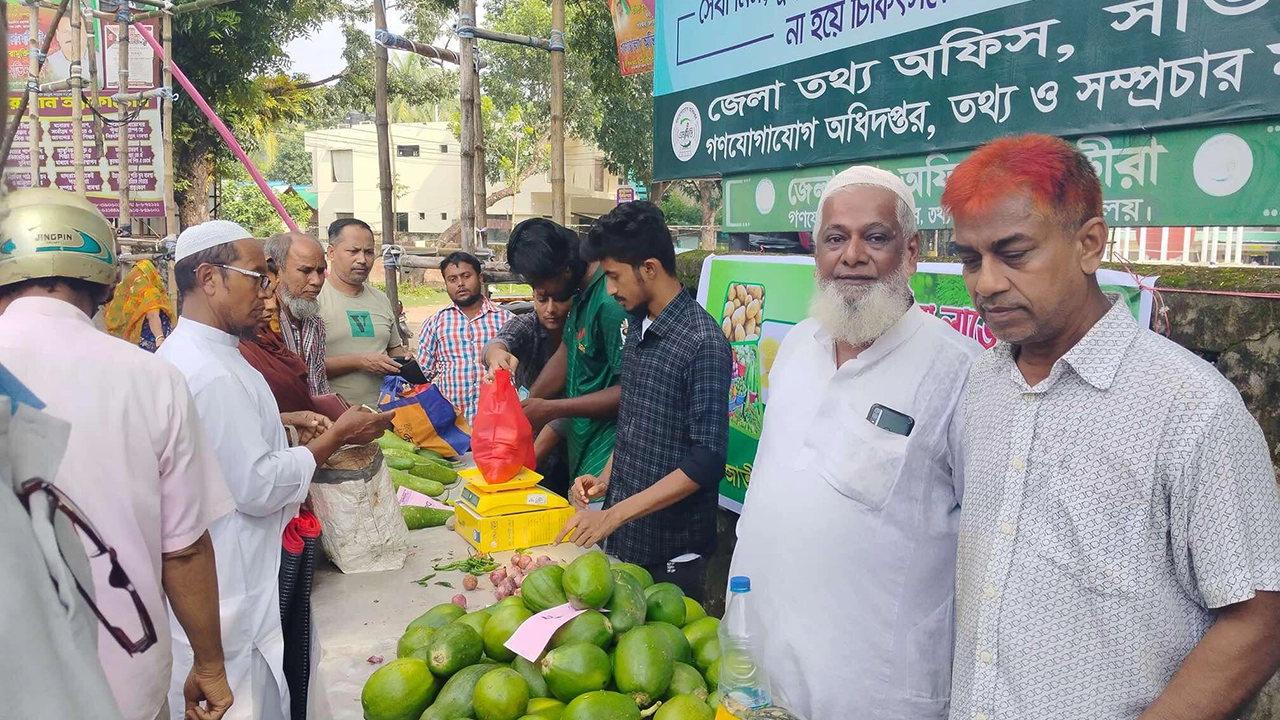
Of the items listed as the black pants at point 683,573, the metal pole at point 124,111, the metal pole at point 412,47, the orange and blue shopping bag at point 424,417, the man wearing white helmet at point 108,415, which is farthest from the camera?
the metal pole at point 124,111

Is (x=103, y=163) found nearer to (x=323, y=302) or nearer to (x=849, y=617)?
(x=323, y=302)

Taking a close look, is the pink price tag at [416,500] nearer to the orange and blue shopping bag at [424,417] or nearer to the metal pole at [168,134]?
the orange and blue shopping bag at [424,417]

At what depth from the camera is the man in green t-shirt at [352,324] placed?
16.3ft

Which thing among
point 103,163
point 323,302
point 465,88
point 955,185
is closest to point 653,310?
point 955,185

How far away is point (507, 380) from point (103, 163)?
10.8m

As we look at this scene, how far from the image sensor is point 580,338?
3695 millimetres

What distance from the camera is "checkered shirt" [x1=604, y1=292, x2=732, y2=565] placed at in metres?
2.72

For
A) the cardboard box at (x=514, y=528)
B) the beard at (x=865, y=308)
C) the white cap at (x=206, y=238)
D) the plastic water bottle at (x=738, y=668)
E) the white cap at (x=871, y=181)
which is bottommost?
the cardboard box at (x=514, y=528)

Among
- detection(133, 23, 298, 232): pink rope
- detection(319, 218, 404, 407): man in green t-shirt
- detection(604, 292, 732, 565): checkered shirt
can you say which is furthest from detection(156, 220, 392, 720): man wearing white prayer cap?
detection(133, 23, 298, 232): pink rope

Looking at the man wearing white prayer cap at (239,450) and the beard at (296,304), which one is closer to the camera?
the man wearing white prayer cap at (239,450)

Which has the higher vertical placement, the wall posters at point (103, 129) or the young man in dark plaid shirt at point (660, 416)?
the wall posters at point (103, 129)

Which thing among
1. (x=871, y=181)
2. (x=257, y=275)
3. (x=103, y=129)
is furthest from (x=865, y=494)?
(x=103, y=129)

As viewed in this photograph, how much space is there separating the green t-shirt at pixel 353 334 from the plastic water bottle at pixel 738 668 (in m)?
3.74

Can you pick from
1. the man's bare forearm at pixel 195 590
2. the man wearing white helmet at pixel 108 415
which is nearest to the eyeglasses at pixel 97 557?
the man wearing white helmet at pixel 108 415
